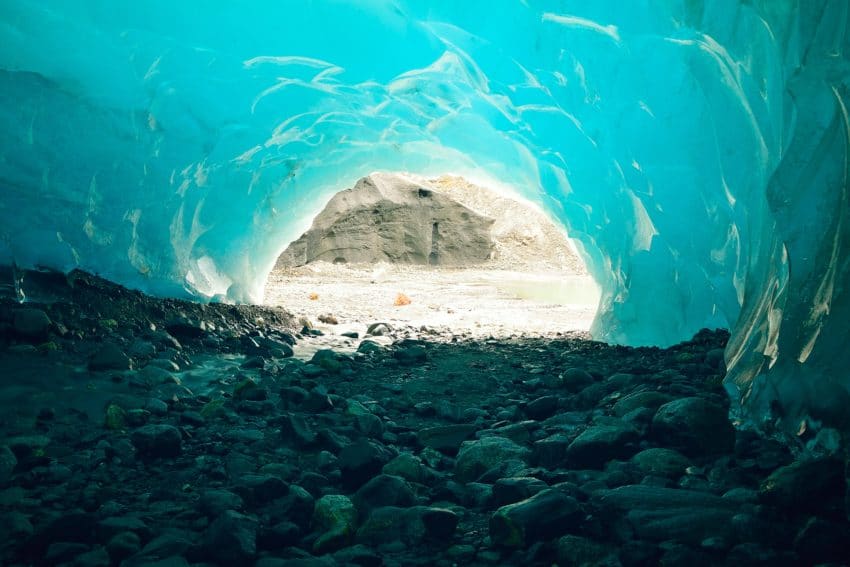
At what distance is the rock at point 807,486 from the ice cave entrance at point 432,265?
6.98m

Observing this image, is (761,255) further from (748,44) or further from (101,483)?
(101,483)

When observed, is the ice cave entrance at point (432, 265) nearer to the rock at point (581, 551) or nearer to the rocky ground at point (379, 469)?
the rocky ground at point (379, 469)

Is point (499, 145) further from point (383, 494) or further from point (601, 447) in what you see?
point (383, 494)

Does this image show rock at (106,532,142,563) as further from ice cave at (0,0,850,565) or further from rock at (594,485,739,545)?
rock at (594,485,739,545)

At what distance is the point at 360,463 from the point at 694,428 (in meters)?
1.57

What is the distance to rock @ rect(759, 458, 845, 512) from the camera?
2193mm

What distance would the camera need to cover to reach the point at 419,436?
3.57m

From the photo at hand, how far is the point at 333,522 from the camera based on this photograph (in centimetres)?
241

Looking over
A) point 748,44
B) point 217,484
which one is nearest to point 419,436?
point 217,484

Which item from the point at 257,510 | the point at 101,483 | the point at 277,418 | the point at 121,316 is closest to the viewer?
the point at 257,510

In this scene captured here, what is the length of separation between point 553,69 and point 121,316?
16.0ft

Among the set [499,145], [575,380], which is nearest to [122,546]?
[575,380]

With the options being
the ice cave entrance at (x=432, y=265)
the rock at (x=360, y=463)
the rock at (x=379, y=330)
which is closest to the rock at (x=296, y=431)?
the rock at (x=360, y=463)

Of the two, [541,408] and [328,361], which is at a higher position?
[328,361]
